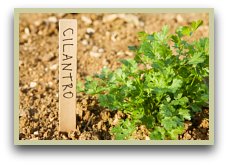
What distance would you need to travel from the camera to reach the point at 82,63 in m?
3.33

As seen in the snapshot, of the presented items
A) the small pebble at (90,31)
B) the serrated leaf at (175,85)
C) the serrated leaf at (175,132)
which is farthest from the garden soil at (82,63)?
the serrated leaf at (175,85)

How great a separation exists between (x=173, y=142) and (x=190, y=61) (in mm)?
344

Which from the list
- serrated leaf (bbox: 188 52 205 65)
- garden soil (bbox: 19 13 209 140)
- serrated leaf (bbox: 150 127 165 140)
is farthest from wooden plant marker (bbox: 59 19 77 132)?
serrated leaf (bbox: 188 52 205 65)

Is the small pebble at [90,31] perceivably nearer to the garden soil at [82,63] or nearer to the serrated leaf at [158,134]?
the garden soil at [82,63]

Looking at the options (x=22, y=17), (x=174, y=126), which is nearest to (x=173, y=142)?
(x=174, y=126)

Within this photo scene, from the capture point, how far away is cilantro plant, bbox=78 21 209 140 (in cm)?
272

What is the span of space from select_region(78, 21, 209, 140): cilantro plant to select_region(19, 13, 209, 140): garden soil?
97mm

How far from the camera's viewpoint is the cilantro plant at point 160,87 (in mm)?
2725

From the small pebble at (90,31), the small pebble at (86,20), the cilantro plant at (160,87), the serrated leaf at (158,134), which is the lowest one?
the serrated leaf at (158,134)

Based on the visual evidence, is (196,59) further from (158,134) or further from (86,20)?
(86,20)

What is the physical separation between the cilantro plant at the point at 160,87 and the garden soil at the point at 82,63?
0.10 meters

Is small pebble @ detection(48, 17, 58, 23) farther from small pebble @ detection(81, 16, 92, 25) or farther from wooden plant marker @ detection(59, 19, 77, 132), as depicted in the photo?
wooden plant marker @ detection(59, 19, 77, 132)

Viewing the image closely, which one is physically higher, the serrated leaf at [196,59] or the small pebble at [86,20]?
the small pebble at [86,20]
